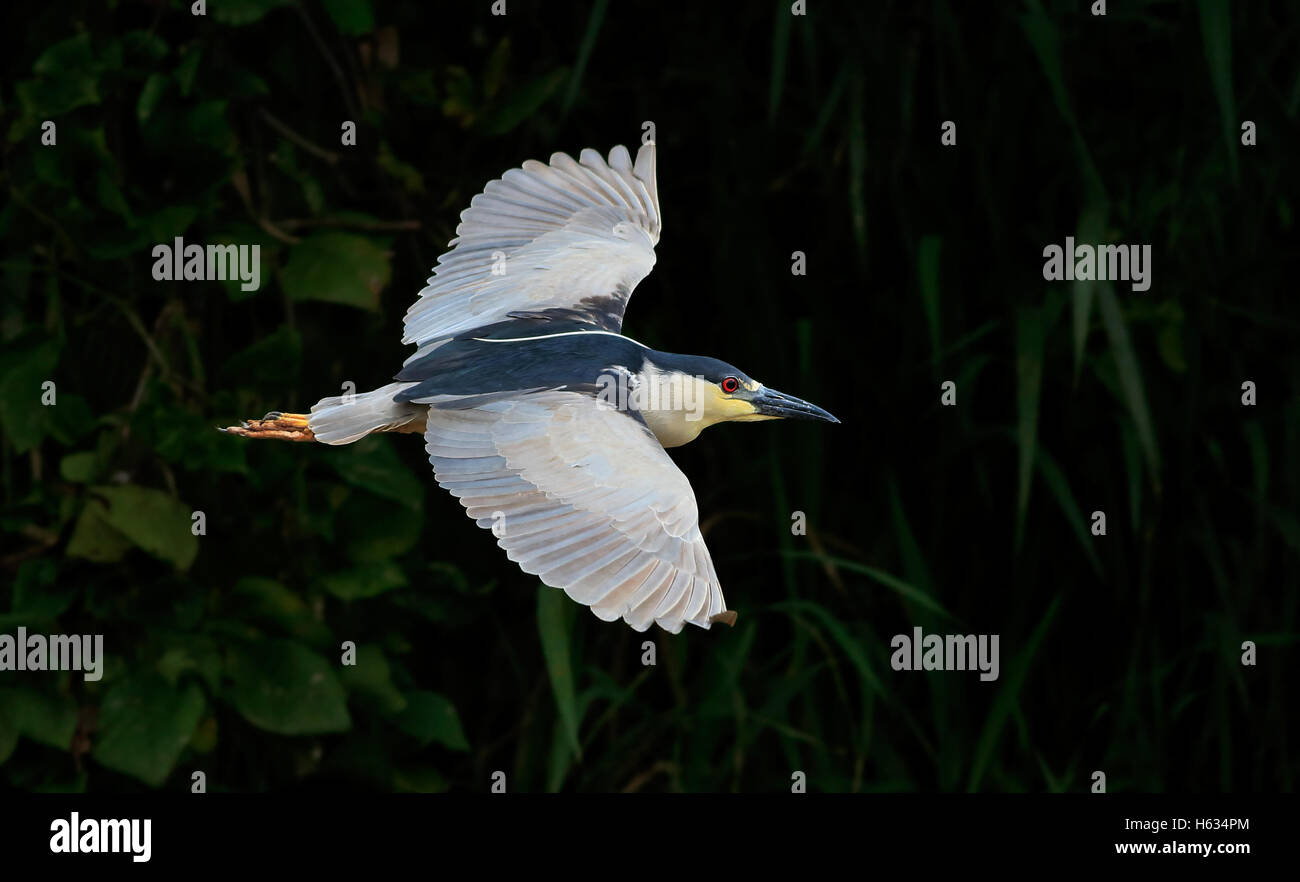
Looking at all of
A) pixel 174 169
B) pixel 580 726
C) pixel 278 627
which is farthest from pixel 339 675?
pixel 174 169

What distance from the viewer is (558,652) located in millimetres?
3178

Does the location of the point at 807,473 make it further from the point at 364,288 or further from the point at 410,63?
the point at 410,63

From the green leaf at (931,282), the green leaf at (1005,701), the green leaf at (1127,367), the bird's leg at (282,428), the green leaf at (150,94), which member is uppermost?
the green leaf at (150,94)

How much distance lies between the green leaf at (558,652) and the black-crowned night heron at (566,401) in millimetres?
656

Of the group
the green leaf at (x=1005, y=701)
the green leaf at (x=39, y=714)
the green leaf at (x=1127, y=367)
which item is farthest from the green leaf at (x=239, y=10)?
the green leaf at (x=1005, y=701)

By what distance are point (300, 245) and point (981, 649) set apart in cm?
159

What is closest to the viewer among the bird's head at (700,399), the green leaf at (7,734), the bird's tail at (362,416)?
the bird's tail at (362,416)

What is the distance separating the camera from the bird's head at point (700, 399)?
2.48m

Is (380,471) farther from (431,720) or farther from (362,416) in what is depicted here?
(362,416)

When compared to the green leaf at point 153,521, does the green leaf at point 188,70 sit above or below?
above

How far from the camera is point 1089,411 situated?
3.51 m

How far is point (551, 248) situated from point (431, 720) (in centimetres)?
97

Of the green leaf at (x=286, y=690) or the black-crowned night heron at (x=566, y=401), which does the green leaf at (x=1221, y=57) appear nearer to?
the black-crowned night heron at (x=566, y=401)

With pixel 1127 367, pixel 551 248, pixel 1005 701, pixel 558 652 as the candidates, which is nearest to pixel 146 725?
pixel 558 652
